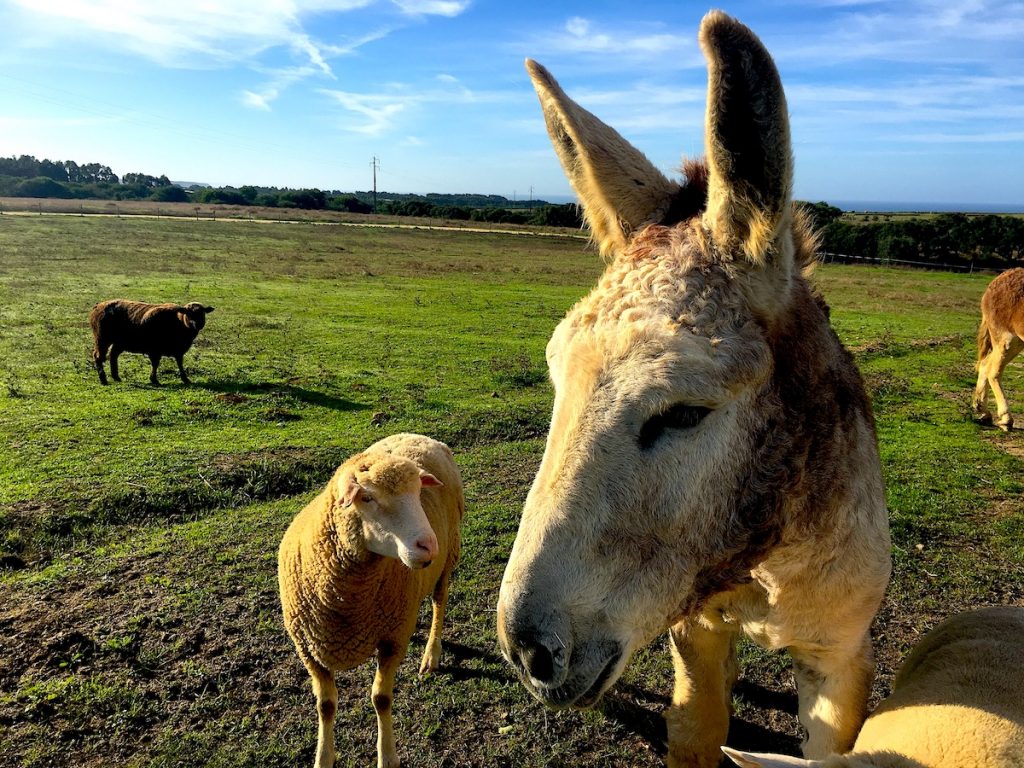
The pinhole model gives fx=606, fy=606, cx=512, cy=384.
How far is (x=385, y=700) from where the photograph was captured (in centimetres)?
425

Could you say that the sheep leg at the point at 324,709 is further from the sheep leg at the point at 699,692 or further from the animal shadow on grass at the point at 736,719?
the sheep leg at the point at 699,692

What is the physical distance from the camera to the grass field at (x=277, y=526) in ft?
14.7

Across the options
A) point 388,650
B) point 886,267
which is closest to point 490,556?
point 388,650

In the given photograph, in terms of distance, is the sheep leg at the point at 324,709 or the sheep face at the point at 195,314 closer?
the sheep leg at the point at 324,709

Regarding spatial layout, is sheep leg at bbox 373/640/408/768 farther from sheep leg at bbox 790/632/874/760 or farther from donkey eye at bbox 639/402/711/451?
donkey eye at bbox 639/402/711/451

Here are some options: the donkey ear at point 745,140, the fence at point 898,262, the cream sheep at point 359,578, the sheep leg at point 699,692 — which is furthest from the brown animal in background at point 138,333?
the fence at point 898,262

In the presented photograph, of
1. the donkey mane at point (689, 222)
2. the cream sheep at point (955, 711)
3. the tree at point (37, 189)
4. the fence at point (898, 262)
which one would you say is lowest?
the cream sheep at point (955, 711)

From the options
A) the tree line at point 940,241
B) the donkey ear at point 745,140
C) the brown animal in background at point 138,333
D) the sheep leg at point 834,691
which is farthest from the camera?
the tree line at point 940,241

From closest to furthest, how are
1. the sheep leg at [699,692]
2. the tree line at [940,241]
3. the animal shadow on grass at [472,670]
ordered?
the sheep leg at [699,692] → the animal shadow on grass at [472,670] → the tree line at [940,241]

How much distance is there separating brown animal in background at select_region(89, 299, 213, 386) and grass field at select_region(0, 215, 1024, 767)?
0.59 m

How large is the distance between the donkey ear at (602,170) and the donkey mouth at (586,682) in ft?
4.40

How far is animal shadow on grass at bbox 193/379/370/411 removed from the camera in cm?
1180

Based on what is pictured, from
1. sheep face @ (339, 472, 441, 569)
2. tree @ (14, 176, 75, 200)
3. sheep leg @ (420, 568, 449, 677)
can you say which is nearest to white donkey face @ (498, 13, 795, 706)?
sheep face @ (339, 472, 441, 569)

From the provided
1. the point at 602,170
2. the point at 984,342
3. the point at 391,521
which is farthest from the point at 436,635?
the point at 984,342
